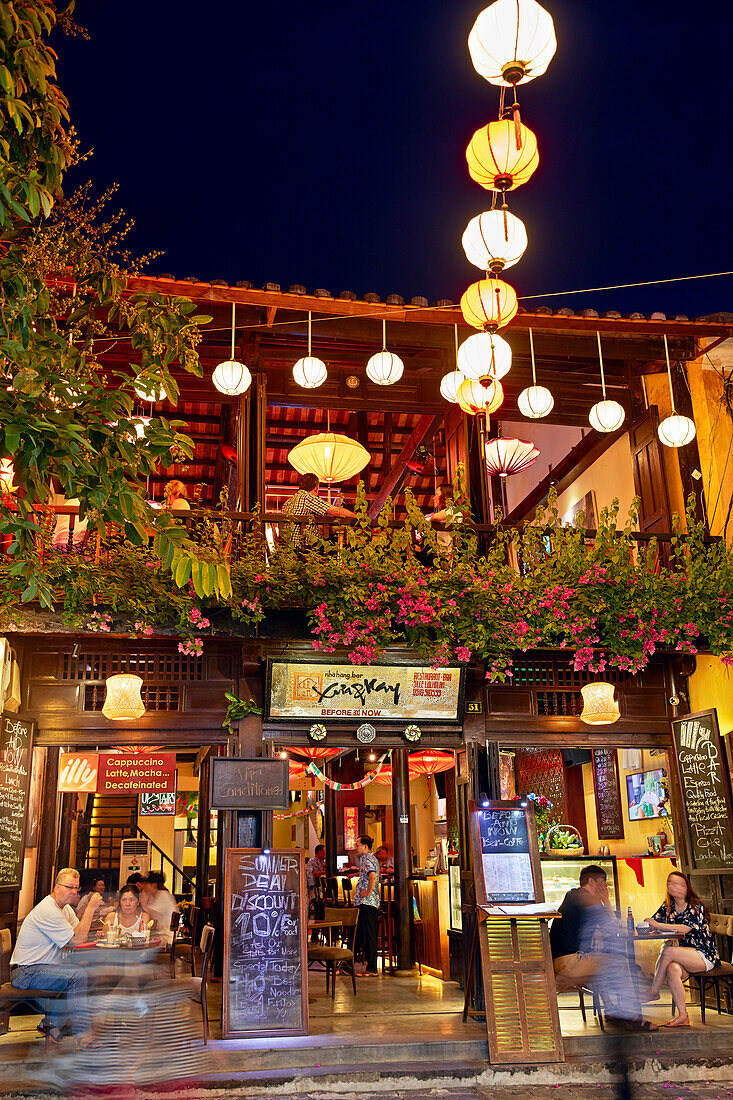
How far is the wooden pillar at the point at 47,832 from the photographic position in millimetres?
11047

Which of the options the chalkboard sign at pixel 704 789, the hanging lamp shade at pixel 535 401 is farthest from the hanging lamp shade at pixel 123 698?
the chalkboard sign at pixel 704 789

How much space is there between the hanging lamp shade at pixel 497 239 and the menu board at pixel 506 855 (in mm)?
4954

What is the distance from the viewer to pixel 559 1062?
7.40m

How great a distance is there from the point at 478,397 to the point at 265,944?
5.26m

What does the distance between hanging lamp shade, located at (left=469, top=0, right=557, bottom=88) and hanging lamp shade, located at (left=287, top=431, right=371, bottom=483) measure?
4336mm

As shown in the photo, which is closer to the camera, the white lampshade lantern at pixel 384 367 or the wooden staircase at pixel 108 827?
the white lampshade lantern at pixel 384 367

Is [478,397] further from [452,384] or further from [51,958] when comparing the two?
[51,958]

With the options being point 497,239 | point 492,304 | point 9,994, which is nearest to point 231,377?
point 492,304

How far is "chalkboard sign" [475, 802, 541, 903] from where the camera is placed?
8438 mm

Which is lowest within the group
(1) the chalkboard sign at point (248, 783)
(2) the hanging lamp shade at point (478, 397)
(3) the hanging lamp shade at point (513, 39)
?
(1) the chalkboard sign at point (248, 783)

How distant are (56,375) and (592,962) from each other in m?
6.21

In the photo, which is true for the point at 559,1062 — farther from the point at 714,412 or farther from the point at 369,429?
the point at 369,429

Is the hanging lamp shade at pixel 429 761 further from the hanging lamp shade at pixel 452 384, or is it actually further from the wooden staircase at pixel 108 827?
the wooden staircase at pixel 108 827

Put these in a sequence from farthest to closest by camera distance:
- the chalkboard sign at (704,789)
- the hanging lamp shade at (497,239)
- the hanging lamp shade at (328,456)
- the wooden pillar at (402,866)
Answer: the wooden pillar at (402,866), the hanging lamp shade at (328,456), the chalkboard sign at (704,789), the hanging lamp shade at (497,239)
